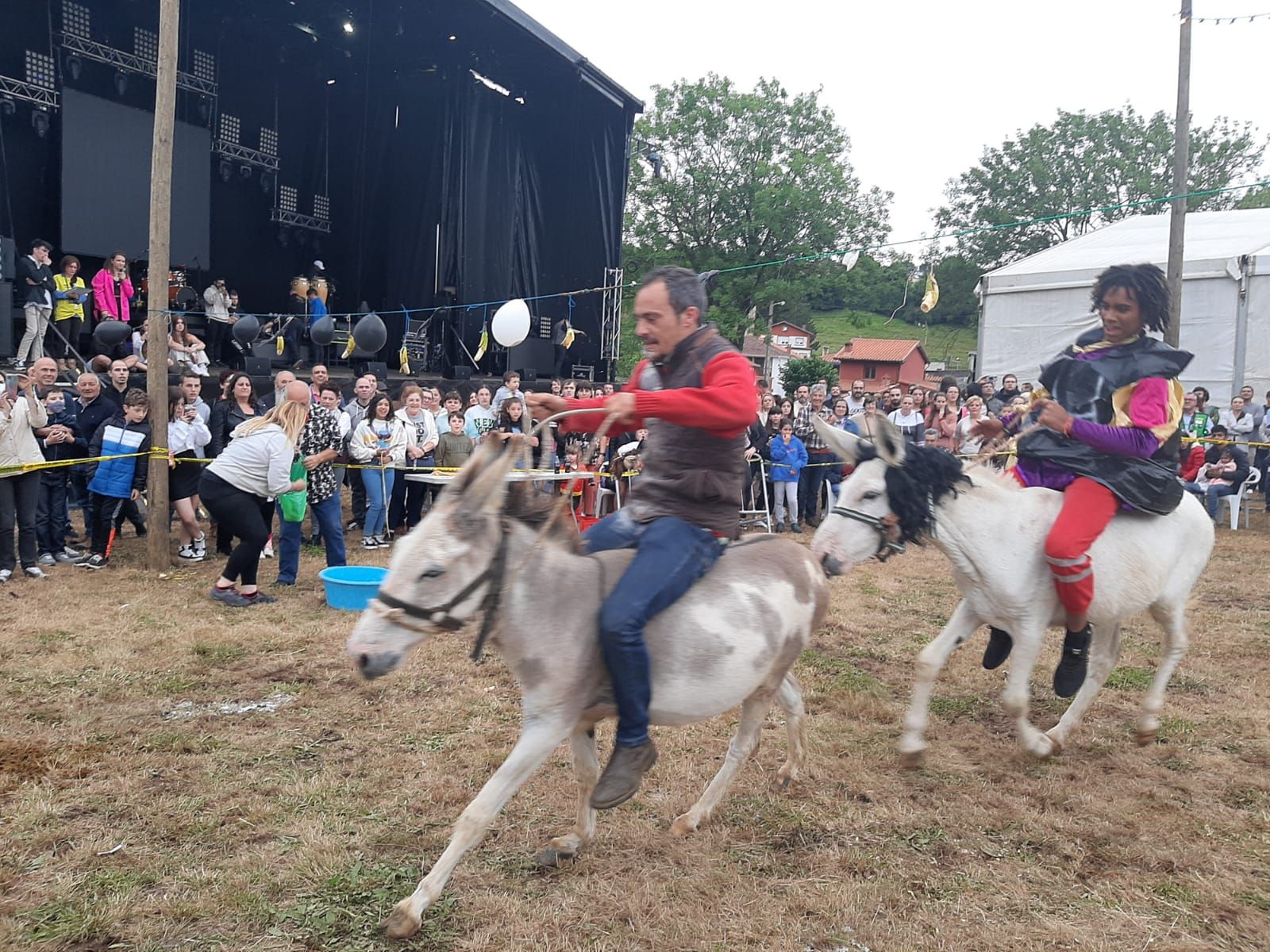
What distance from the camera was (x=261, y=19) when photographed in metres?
16.7

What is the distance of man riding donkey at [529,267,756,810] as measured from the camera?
300cm

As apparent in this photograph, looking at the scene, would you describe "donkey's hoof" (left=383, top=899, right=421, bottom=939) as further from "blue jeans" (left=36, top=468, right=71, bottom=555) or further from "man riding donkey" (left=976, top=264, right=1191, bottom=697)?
"blue jeans" (left=36, top=468, right=71, bottom=555)

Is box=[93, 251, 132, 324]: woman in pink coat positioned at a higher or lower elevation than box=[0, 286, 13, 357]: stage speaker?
higher

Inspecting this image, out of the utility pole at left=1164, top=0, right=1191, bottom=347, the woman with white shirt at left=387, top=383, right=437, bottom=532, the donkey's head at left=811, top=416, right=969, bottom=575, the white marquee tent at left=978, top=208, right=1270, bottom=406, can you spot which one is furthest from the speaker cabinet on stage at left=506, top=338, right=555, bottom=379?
the donkey's head at left=811, top=416, right=969, bottom=575

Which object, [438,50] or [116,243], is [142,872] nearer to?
[116,243]

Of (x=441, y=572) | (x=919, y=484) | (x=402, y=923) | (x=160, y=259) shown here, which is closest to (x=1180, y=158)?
(x=919, y=484)

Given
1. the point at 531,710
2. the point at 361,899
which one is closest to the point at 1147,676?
the point at 531,710

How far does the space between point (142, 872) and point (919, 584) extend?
300 inches

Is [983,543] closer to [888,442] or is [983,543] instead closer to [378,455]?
[888,442]

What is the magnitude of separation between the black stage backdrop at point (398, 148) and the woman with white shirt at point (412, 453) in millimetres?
6692

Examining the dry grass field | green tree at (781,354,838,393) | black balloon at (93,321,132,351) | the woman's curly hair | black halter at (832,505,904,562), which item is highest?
green tree at (781,354,838,393)

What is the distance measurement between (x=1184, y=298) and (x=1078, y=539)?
618 inches

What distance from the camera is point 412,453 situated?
10.2 m

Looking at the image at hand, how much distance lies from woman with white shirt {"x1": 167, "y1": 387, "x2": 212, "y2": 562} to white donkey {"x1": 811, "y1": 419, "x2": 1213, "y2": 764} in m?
7.01
